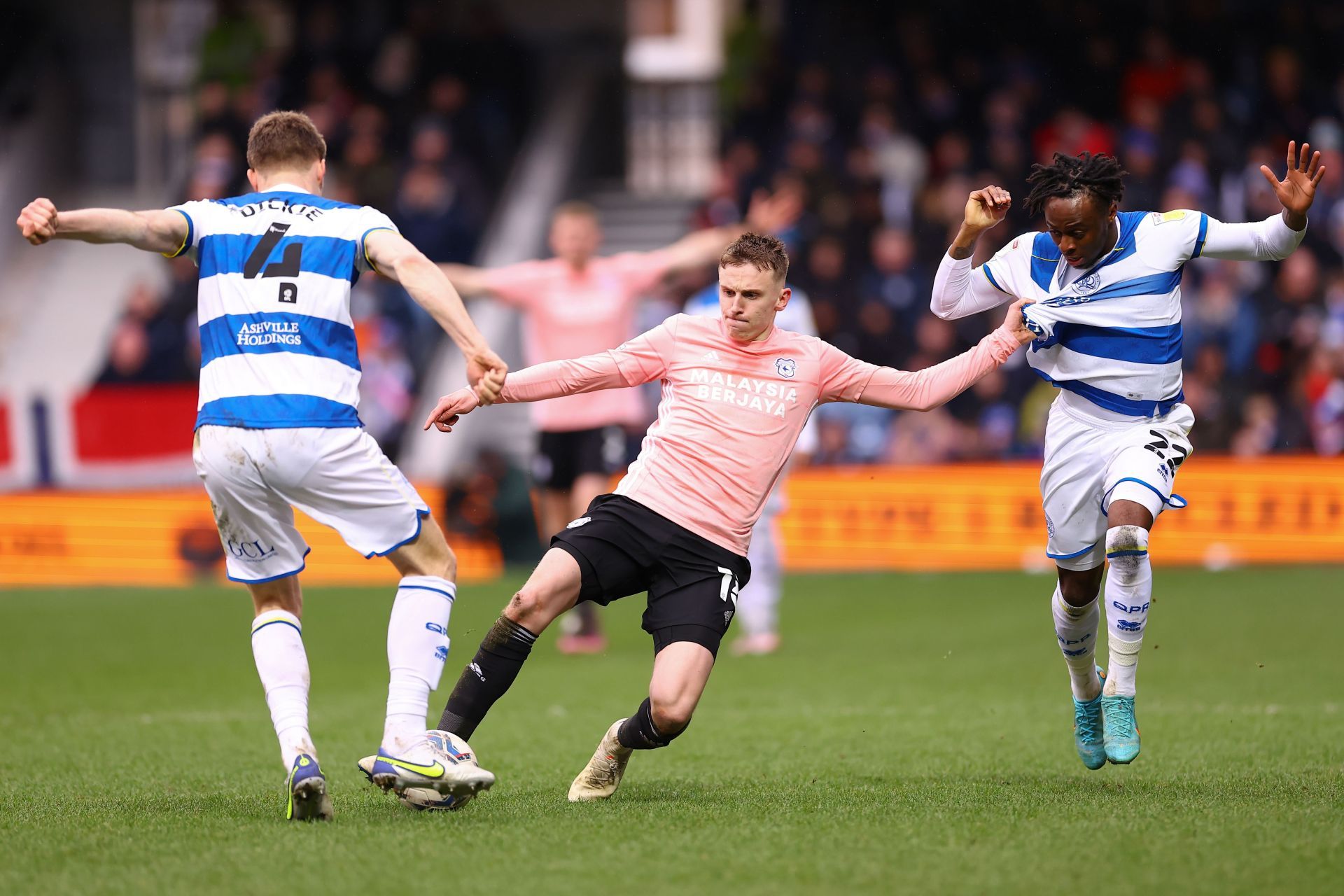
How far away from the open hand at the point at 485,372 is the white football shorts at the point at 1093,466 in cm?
227

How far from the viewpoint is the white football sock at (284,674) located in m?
5.20

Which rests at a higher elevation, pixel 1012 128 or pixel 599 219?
pixel 1012 128

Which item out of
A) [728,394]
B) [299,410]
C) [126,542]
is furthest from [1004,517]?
[299,410]

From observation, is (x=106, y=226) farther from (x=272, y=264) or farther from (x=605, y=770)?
(x=605, y=770)

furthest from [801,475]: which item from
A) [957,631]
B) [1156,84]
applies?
[1156,84]

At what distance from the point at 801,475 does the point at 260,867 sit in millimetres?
11171

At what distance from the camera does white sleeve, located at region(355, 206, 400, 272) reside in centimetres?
531

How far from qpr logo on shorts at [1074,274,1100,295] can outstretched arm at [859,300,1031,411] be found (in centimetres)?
39

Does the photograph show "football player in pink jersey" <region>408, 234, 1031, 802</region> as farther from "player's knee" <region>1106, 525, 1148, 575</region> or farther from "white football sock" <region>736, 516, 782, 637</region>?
"white football sock" <region>736, 516, 782, 637</region>

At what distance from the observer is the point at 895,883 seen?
423 centimetres

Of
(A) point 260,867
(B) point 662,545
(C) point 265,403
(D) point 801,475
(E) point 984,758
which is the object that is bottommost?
(D) point 801,475

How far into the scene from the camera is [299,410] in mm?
5176

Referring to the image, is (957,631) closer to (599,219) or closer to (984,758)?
(984,758)

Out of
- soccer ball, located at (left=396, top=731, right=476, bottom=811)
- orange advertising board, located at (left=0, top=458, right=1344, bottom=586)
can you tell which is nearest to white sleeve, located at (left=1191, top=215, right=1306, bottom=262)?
soccer ball, located at (left=396, top=731, right=476, bottom=811)
